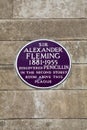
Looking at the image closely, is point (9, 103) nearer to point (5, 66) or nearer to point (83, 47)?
point (5, 66)

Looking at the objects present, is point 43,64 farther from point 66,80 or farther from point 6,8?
point 6,8

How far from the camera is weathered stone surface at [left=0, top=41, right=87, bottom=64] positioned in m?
7.55

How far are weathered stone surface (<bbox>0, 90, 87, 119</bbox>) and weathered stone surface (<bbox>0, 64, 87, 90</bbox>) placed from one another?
11 cm

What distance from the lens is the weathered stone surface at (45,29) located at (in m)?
7.64

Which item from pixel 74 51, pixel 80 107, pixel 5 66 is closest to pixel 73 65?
pixel 74 51

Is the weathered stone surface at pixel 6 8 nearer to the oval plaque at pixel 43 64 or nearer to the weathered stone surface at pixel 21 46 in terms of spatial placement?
the weathered stone surface at pixel 21 46

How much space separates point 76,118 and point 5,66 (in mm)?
1556

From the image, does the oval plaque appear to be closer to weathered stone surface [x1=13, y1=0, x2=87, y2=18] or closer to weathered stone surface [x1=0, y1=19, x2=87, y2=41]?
weathered stone surface [x1=0, y1=19, x2=87, y2=41]

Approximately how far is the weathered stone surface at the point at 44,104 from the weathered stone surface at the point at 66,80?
0.11 metres

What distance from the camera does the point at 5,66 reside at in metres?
7.55

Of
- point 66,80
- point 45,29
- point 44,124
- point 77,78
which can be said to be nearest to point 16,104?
point 44,124

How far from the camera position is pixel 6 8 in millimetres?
7762

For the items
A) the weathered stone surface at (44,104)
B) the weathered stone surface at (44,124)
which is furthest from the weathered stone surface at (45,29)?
the weathered stone surface at (44,124)

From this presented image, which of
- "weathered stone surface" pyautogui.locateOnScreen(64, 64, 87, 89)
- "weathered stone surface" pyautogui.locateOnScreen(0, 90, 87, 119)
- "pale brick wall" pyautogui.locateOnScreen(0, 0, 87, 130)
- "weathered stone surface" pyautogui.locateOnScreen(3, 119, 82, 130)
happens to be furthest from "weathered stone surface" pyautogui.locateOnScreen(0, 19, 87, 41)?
"weathered stone surface" pyautogui.locateOnScreen(3, 119, 82, 130)
